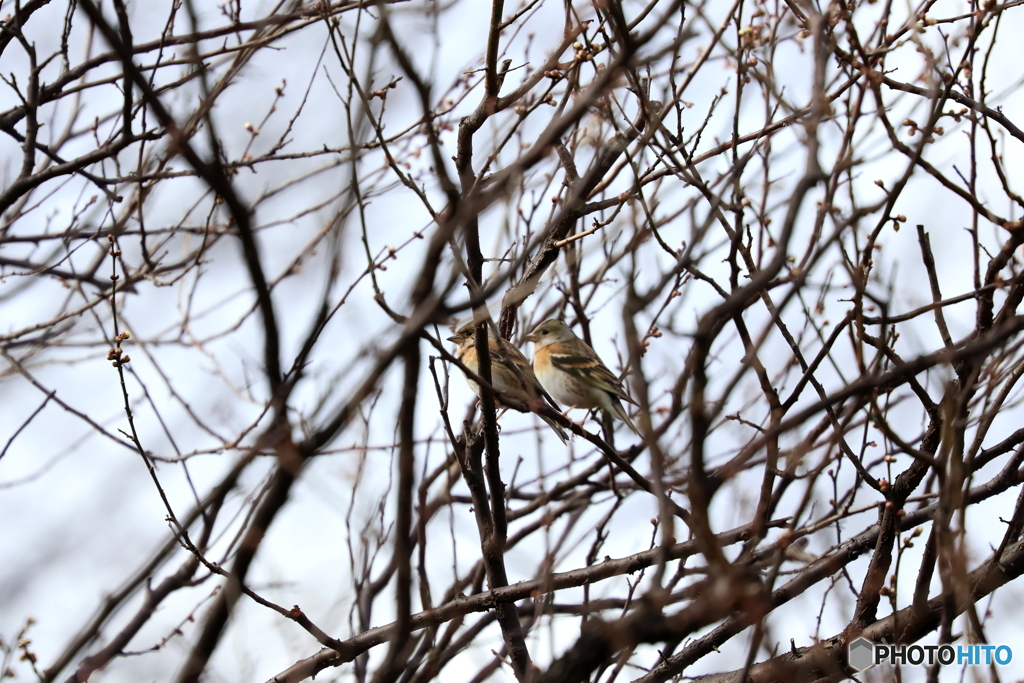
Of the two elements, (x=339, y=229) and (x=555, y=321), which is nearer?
(x=339, y=229)

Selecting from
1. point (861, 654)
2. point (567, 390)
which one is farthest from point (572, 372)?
point (861, 654)

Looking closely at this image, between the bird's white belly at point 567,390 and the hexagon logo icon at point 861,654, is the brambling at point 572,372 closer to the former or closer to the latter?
the bird's white belly at point 567,390

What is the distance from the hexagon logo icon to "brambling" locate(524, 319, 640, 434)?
11.5ft

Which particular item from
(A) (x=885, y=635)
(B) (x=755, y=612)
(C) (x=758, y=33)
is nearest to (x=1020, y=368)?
(A) (x=885, y=635)

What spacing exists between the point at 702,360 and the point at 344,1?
4831 mm

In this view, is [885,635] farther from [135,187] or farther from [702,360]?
[135,187]

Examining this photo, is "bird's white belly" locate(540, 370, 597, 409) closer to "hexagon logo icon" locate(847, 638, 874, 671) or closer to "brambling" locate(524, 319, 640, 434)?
"brambling" locate(524, 319, 640, 434)

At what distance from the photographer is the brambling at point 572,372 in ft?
24.9

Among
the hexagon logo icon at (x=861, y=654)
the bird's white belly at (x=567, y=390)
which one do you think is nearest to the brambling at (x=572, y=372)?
the bird's white belly at (x=567, y=390)

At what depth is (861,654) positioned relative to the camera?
3846 mm

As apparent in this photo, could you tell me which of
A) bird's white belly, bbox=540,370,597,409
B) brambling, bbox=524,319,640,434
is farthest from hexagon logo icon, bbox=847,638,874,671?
bird's white belly, bbox=540,370,597,409

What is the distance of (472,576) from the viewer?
6688mm

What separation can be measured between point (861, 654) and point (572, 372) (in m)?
4.26

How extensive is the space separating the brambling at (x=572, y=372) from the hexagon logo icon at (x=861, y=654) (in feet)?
11.5
